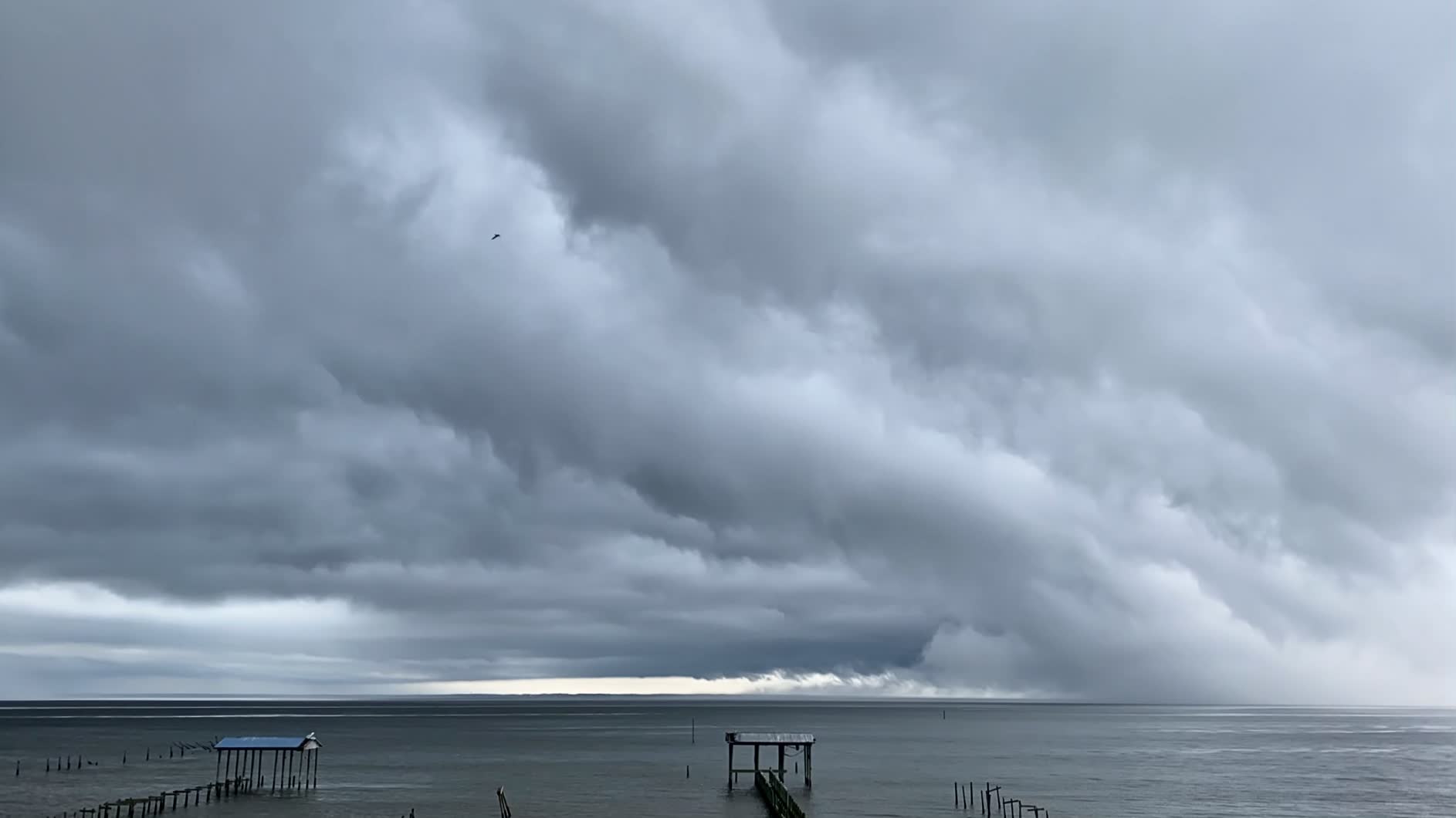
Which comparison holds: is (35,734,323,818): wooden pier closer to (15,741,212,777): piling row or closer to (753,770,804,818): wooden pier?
(15,741,212,777): piling row

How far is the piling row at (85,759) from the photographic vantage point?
11331 cm

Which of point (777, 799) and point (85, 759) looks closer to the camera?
point (777, 799)

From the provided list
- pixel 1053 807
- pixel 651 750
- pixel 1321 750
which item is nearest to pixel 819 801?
pixel 1053 807

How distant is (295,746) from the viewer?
89312 mm

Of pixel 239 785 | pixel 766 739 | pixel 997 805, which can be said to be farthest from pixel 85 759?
pixel 997 805

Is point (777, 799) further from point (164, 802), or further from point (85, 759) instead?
point (85, 759)

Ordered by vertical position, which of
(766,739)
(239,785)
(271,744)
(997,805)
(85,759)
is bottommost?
(85,759)

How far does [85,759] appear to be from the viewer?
13038cm

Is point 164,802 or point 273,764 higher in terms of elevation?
point 164,802

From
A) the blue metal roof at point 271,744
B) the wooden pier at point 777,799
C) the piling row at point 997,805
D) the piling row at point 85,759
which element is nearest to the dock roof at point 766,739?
the wooden pier at point 777,799

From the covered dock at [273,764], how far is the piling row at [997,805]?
50.1m

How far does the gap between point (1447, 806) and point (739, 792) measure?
53793 mm

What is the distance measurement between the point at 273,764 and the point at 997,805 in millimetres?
73286

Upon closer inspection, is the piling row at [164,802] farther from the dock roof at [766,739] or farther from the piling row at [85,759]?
the dock roof at [766,739]
